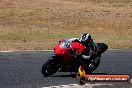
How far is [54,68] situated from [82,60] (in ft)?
3.03

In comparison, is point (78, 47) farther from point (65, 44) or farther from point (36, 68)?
point (36, 68)

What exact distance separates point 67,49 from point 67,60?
0.47 meters

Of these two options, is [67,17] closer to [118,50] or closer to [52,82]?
[118,50]

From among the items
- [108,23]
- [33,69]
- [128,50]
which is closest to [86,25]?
[108,23]

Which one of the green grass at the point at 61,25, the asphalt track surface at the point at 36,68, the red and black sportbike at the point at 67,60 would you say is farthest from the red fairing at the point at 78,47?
the green grass at the point at 61,25

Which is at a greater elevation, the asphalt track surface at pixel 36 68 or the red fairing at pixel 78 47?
the red fairing at pixel 78 47

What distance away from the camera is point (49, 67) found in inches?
629

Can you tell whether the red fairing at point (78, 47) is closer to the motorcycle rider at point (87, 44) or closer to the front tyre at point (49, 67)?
the motorcycle rider at point (87, 44)

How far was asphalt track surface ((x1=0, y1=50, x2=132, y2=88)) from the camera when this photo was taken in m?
15.0

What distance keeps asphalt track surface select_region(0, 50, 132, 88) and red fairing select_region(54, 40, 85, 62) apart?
75 centimetres

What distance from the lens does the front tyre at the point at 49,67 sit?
15.9 metres

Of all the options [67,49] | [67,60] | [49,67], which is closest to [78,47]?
[67,49]

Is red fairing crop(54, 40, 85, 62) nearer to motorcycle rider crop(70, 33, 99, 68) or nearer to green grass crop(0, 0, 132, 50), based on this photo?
Answer: motorcycle rider crop(70, 33, 99, 68)

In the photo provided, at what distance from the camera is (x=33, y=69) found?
17.7 meters
